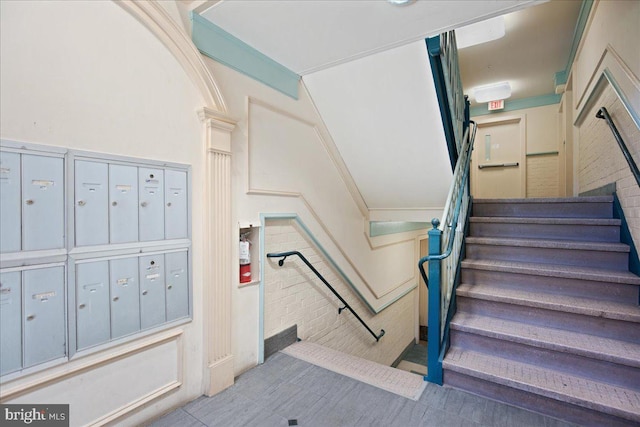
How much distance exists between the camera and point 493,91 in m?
5.01

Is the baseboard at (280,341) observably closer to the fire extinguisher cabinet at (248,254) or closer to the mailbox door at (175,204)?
the fire extinguisher cabinet at (248,254)

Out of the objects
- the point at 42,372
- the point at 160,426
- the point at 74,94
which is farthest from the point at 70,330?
the point at 74,94

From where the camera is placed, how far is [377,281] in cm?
486

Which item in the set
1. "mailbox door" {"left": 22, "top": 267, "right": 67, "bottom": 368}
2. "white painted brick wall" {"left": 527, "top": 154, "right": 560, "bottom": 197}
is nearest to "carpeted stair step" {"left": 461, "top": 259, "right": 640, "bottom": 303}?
"mailbox door" {"left": 22, "top": 267, "right": 67, "bottom": 368}

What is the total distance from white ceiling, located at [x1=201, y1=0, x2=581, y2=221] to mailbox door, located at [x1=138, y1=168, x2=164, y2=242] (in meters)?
1.20

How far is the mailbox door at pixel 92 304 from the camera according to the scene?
61.7 inches

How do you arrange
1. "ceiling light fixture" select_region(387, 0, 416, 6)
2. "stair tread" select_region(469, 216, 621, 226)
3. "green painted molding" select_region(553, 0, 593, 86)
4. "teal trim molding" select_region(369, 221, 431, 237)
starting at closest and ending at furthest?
"ceiling light fixture" select_region(387, 0, 416, 6) → "stair tread" select_region(469, 216, 621, 226) → "green painted molding" select_region(553, 0, 593, 86) → "teal trim molding" select_region(369, 221, 431, 237)

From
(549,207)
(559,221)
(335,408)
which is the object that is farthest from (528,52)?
(335,408)

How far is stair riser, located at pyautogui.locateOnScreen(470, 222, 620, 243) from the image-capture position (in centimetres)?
265

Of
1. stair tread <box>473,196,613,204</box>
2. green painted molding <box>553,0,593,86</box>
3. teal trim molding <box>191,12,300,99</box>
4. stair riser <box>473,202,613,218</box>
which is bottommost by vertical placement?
stair riser <box>473,202,613,218</box>

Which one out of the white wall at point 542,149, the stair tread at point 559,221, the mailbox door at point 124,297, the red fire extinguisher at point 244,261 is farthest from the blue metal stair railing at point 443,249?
the white wall at point 542,149

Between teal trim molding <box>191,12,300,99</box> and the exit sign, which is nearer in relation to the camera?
teal trim molding <box>191,12,300,99</box>

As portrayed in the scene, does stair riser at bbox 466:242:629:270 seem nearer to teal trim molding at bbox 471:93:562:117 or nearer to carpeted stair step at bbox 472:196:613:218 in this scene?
carpeted stair step at bbox 472:196:613:218

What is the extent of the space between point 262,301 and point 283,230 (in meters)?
0.68
